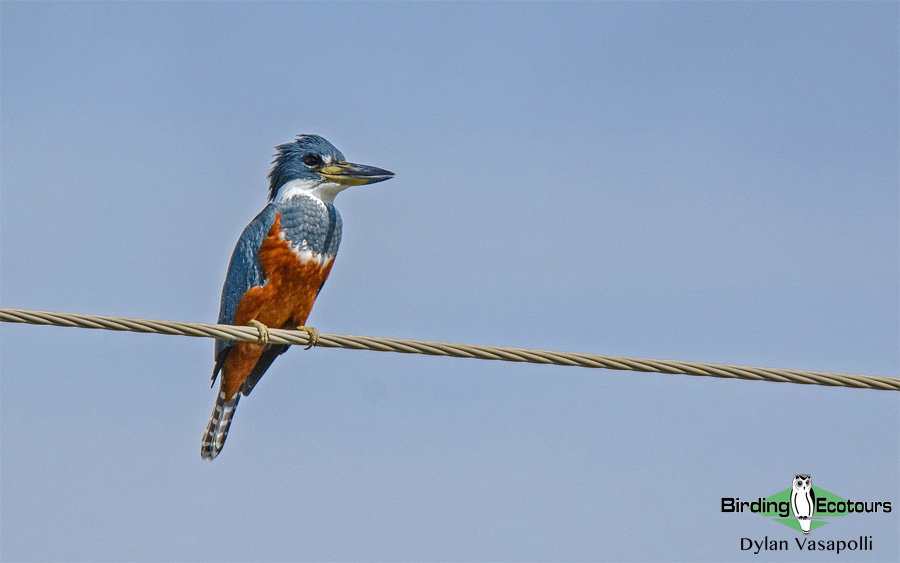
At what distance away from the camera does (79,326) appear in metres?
3.66

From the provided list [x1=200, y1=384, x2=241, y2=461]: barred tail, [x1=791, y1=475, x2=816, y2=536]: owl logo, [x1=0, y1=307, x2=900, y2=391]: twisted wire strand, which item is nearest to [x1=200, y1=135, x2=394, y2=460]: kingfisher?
[x1=200, y1=384, x2=241, y2=461]: barred tail

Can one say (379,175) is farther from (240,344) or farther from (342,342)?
(342,342)

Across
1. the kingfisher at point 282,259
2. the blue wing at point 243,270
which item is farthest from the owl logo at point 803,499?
the blue wing at point 243,270

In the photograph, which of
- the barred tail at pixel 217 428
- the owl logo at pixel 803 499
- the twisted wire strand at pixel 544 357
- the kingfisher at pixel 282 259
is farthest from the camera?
the barred tail at pixel 217 428

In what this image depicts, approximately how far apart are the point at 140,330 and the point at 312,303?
2500 mm

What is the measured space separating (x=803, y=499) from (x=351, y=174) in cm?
317

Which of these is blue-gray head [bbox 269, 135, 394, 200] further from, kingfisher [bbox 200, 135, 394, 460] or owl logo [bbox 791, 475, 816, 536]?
owl logo [bbox 791, 475, 816, 536]

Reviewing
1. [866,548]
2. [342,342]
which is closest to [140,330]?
[342,342]

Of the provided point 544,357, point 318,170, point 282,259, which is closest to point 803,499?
point 544,357

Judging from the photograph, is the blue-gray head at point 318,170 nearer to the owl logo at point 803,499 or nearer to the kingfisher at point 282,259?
the kingfisher at point 282,259

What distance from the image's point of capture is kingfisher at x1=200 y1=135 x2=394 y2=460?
19.7 ft

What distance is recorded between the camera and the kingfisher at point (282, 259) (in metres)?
6.01

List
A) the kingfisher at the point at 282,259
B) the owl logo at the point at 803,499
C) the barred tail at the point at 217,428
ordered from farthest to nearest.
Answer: the barred tail at the point at 217,428 < the kingfisher at the point at 282,259 < the owl logo at the point at 803,499

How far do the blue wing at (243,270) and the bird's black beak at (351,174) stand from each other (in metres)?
0.40
